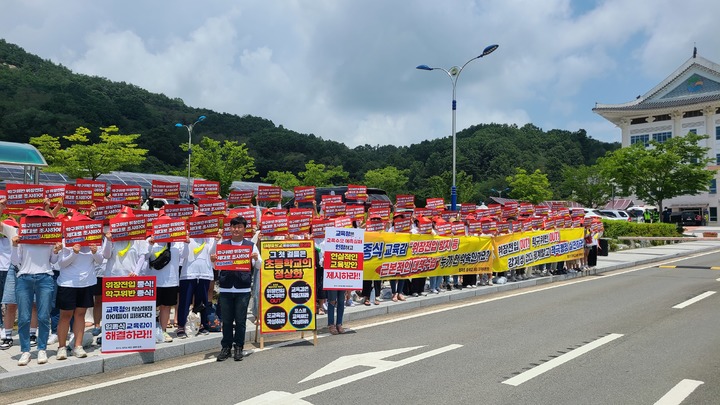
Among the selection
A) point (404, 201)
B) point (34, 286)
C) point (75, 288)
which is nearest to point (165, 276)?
point (75, 288)

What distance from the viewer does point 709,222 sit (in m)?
66.8

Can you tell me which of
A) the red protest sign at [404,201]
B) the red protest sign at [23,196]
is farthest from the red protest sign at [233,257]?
the red protest sign at [404,201]

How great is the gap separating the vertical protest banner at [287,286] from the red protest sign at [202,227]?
0.96 meters

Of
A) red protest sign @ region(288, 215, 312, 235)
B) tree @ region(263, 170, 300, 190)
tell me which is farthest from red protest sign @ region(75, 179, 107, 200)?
tree @ region(263, 170, 300, 190)

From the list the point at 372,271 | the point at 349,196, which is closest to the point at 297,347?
the point at 372,271

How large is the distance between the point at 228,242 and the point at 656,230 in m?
34.4

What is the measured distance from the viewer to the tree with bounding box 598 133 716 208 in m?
41.6

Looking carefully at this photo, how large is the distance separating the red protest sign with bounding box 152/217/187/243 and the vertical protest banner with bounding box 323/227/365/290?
91.1 inches

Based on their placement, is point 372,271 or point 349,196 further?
point 349,196

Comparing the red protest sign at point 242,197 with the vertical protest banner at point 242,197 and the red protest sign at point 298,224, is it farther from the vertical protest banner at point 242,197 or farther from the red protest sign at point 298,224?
the red protest sign at point 298,224

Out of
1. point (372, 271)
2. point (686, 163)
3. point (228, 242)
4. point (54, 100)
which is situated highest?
point (54, 100)

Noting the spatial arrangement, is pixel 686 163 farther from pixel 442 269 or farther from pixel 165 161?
pixel 165 161

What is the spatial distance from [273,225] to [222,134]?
85003mm

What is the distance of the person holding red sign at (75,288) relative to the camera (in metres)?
6.62
